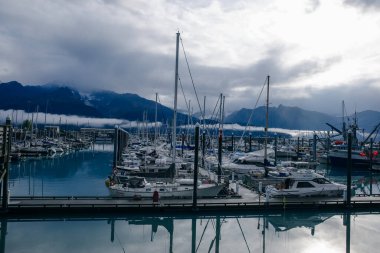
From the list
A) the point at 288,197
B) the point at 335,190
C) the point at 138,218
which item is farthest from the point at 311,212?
the point at 138,218

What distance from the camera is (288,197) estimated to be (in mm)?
35250

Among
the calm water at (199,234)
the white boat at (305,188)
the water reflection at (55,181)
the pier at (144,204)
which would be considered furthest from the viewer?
the water reflection at (55,181)

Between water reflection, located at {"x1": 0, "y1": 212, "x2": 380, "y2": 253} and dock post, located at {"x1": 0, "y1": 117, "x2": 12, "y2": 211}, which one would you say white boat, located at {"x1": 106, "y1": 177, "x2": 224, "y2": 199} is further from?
dock post, located at {"x1": 0, "y1": 117, "x2": 12, "y2": 211}

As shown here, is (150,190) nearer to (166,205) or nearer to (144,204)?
(144,204)

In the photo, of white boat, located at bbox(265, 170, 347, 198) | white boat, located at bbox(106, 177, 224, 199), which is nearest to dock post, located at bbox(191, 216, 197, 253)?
white boat, located at bbox(106, 177, 224, 199)

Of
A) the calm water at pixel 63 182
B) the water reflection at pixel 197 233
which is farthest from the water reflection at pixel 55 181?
the water reflection at pixel 197 233

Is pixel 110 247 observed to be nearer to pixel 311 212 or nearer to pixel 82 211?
pixel 82 211

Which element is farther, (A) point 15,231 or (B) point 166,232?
(B) point 166,232

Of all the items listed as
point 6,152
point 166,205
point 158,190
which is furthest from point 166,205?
point 6,152

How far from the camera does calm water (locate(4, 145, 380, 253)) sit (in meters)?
25.3

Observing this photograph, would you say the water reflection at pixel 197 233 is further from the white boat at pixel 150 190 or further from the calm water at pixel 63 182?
the calm water at pixel 63 182

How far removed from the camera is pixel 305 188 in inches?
1399

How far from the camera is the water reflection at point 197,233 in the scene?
25328 millimetres

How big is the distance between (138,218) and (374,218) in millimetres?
21285
